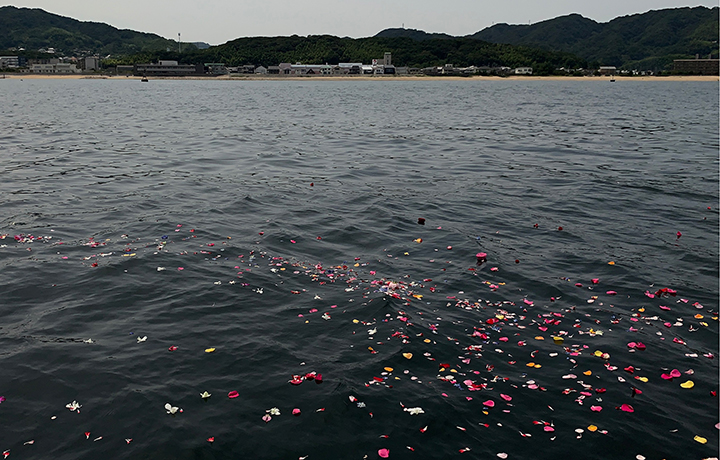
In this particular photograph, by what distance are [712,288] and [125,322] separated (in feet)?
48.0

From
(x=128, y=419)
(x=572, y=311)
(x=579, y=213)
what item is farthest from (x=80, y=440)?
(x=579, y=213)

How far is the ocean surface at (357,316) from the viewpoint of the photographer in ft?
26.5

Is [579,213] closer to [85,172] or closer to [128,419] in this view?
[128,419]

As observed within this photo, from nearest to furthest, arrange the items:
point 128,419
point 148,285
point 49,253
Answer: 1. point 128,419
2. point 148,285
3. point 49,253

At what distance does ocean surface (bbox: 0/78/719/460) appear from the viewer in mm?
8086

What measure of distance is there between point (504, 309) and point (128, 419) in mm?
8320

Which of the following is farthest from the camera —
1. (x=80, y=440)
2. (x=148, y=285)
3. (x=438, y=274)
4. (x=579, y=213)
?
(x=579, y=213)

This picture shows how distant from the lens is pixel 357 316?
39.1 feet

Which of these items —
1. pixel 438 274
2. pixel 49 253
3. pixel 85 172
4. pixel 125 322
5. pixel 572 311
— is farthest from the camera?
pixel 85 172

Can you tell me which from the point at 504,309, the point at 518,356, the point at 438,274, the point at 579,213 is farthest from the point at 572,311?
the point at 579,213

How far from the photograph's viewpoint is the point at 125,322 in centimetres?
1152

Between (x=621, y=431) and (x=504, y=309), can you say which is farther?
(x=504, y=309)

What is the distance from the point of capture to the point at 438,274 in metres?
14.6

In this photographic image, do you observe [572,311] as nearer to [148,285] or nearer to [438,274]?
[438,274]
